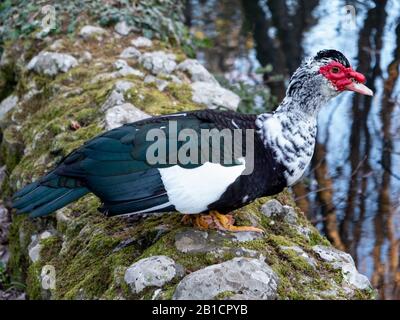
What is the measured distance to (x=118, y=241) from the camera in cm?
290

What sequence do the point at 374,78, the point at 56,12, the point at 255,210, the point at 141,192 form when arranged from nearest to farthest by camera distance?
the point at 141,192 < the point at 255,210 < the point at 56,12 < the point at 374,78

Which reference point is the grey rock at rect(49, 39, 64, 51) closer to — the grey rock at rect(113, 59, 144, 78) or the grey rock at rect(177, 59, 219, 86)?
the grey rock at rect(113, 59, 144, 78)

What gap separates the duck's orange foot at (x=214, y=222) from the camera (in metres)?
2.83

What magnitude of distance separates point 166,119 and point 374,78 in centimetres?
418

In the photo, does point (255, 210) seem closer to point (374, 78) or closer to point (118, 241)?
point (118, 241)

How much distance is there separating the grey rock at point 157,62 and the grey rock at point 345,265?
2178 millimetres

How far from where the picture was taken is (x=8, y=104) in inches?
196

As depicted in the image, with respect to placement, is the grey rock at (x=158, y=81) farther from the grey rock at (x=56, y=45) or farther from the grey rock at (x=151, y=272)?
the grey rock at (x=151, y=272)

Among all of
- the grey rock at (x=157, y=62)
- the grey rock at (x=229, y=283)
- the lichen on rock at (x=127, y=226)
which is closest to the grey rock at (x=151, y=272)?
the lichen on rock at (x=127, y=226)

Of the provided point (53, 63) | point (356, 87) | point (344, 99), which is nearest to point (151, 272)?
point (356, 87)

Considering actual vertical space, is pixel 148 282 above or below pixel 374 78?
below

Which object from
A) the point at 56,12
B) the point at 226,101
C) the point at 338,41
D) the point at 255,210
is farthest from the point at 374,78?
the point at 255,210

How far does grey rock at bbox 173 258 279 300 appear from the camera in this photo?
2322 mm

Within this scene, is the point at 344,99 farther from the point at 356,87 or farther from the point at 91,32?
the point at 356,87
